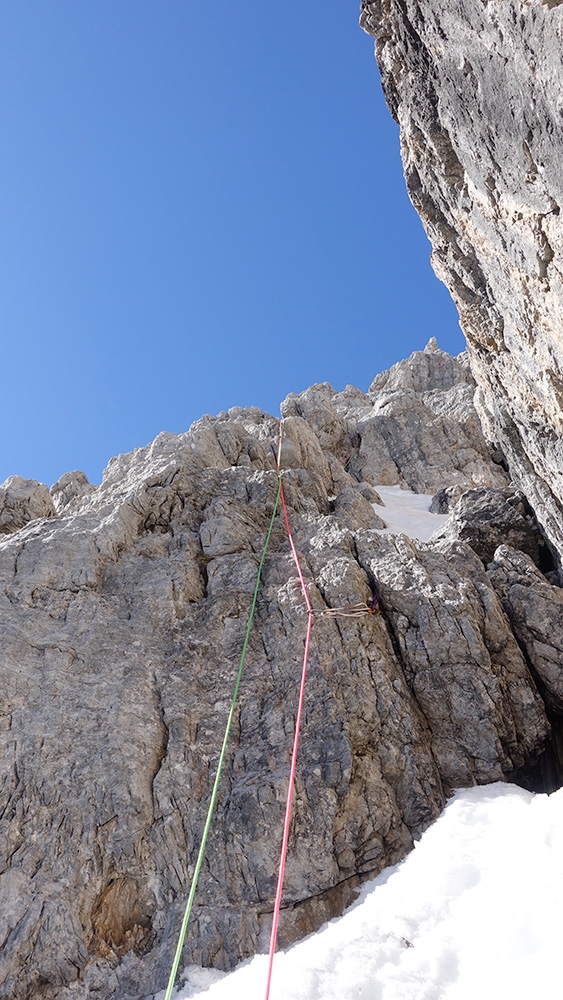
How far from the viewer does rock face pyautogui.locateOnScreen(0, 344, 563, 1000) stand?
862cm

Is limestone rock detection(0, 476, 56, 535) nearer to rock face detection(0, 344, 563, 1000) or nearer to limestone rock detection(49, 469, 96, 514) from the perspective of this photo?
rock face detection(0, 344, 563, 1000)

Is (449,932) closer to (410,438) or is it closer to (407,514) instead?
(407,514)

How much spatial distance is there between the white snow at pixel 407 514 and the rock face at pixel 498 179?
6.16 metres

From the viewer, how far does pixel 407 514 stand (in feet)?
77.2

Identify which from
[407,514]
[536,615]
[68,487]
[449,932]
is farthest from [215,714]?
[68,487]

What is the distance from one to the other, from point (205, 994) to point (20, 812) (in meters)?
4.07

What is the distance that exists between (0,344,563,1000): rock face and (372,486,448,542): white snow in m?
4.63

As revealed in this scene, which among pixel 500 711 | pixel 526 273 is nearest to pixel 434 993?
pixel 500 711

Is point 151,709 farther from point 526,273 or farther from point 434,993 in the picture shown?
point 526,273

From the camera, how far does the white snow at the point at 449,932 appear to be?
594cm

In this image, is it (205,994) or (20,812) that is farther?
(20,812)

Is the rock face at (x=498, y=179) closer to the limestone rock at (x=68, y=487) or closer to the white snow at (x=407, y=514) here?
the white snow at (x=407, y=514)

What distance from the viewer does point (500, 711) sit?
11.1 metres

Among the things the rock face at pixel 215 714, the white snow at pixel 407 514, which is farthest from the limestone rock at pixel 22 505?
the white snow at pixel 407 514
